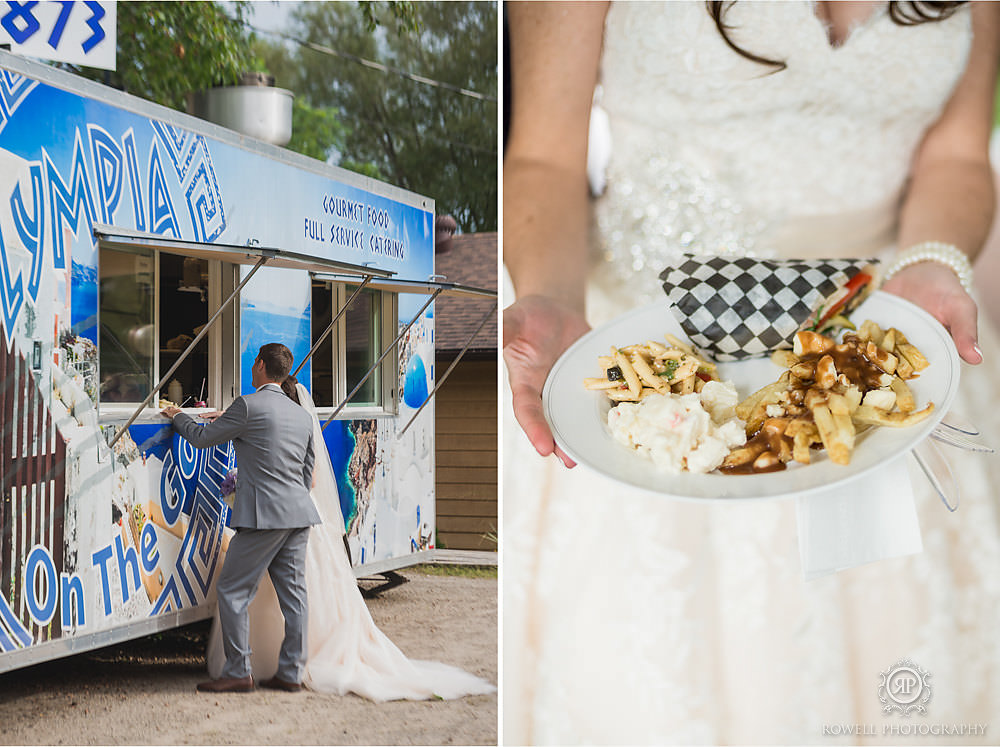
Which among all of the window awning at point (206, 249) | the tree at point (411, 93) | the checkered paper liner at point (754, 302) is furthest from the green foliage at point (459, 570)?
the tree at point (411, 93)

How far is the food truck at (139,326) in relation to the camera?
245cm

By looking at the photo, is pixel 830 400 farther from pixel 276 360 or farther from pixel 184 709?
pixel 184 709

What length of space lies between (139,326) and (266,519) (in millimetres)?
692

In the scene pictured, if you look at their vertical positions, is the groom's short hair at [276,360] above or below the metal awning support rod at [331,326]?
below

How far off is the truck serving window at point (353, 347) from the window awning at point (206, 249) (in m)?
0.25

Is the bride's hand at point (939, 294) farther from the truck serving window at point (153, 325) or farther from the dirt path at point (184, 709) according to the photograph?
the truck serving window at point (153, 325)

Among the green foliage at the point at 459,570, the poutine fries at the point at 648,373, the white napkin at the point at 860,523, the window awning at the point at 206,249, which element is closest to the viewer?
the poutine fries at the point at 648,373

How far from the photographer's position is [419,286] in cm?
351

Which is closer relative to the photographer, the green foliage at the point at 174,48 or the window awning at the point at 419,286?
the window awning at the point at 419,286

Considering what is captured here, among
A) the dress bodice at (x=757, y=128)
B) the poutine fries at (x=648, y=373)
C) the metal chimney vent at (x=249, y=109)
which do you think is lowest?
the poutine fries at (x=648, y=373)

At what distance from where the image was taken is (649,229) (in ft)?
7.57

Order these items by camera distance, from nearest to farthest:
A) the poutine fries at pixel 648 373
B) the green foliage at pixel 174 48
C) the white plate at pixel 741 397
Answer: the white plate at pixel 741 397 → the poutine fries at pixel 648 373 → the green foliage at pixel 174 48

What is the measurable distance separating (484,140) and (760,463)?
6.96 metres

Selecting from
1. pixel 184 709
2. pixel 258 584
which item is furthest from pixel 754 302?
pixel 184 709
